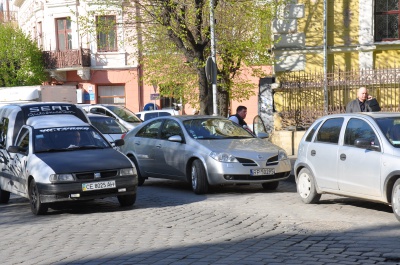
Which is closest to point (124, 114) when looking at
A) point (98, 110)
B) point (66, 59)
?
Result: point (98, 110)

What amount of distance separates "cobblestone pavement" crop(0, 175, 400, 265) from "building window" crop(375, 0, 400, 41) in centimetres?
1239

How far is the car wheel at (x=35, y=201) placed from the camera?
1286 centimetres

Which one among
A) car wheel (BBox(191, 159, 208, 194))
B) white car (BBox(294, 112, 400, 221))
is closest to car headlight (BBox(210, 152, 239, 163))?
car wheel (BBox(191, 159, 208, 194))

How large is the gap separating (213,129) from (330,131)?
4106 mm

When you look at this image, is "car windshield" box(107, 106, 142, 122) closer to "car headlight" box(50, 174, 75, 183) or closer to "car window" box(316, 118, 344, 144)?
"car headlight" box(50, 174, 75, 183)

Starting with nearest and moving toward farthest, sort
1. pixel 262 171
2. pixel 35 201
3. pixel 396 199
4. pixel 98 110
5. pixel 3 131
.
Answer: pixel 396 199
pixel 35 201
pixel 262 171
pixel 3 131
pixel 98 110

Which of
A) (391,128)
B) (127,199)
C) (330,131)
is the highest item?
(391,128)

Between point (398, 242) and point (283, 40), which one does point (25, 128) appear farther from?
point (283, 40)

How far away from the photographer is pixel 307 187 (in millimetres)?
13297

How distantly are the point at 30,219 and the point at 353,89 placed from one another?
12.5 m

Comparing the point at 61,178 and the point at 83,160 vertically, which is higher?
the point at 83,160

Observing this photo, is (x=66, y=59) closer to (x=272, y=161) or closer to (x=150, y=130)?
(x=150, y=130)

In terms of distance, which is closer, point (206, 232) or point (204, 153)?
point (206, 232)

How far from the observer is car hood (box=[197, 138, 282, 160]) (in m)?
15.2
